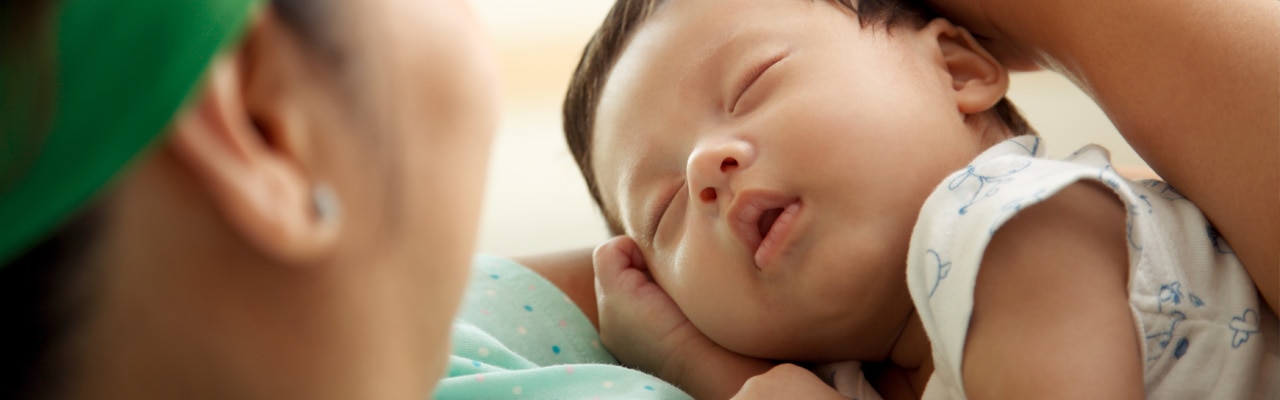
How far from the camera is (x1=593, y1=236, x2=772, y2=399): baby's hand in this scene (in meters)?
1.14

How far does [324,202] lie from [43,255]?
11 cm

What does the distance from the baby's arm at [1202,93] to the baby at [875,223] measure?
3cm

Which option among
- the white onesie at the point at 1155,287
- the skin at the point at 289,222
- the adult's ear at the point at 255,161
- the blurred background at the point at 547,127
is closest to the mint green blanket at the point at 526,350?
the white onesie at the point at 1155,287

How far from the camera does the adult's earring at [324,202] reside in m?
0.50

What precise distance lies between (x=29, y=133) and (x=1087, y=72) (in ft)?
2.69

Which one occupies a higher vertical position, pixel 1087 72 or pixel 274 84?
pixel 274 84

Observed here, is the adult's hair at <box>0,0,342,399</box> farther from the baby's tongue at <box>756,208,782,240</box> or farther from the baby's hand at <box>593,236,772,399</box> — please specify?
the baby's hand at <box>593,236,772,399</box>

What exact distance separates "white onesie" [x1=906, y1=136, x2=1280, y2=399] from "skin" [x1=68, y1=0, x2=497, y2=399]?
0.42 metres

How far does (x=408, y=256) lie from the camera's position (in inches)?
22.3

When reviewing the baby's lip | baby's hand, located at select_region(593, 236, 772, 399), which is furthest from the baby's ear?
baby's hand, located at select_region(593, 236, 772, 399)

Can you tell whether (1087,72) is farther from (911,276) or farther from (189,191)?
(189,191)

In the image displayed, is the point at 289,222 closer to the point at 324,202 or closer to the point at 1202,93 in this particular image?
the point at 324,202

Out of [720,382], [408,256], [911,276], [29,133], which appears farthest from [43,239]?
[720,382]

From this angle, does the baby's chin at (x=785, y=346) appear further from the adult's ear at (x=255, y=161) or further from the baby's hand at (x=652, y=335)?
the adult's ear at (x=255, y=161)
